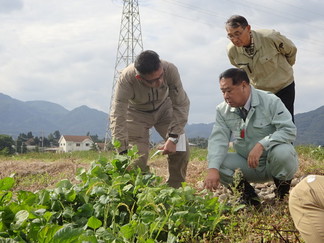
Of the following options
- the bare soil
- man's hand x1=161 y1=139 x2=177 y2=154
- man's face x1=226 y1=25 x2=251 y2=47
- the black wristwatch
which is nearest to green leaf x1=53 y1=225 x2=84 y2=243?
man's hand x1=161 y1=139 x2=177 y2=154

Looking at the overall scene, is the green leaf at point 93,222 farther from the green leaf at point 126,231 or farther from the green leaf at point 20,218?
the green leaf at point 20,218

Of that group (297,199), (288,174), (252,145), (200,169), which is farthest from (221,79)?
(200,169)

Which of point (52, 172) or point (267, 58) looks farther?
point (52, 172)

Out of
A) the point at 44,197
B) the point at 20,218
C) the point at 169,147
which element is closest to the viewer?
the point at 20,218

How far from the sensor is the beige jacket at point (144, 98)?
184 inches

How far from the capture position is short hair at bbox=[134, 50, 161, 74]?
4.20m

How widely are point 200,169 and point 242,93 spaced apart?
348cm

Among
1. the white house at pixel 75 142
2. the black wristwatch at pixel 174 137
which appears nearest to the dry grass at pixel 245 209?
the black wristwatch at pixel 174 137

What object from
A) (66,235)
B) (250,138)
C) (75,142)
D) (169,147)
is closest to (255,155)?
(250,138)

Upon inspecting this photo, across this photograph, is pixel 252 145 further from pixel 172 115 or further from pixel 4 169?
pixel 4 169

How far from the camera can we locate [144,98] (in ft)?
16.2

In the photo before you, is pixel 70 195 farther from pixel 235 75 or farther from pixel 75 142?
pixel 75 142

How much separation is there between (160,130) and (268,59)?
1427 mm

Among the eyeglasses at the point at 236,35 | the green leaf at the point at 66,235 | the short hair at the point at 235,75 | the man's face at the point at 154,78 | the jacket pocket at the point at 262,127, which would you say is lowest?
the green leaf at the point at 66,235
